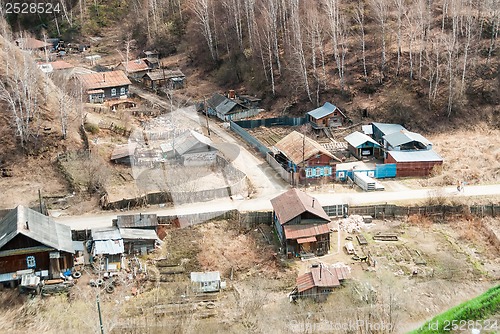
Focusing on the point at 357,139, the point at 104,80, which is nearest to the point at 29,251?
the point at 357,139

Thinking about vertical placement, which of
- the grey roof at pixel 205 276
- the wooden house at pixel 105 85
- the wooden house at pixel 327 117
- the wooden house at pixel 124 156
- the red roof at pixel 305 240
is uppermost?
the wooden house at pixel 105 85

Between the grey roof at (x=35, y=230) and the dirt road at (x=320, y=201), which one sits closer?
the grey roof at (x=35, y=230)

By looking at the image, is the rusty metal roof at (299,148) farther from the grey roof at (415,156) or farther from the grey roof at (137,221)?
the grey roof at (137,221)

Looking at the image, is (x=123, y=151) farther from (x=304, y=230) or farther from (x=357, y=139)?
(x=357, y=139)

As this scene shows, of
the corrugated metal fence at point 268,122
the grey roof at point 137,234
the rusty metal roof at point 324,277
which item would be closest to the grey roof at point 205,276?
the grey roof at point 137,234

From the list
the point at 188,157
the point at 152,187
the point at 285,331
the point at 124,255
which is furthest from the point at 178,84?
the point at 285,331

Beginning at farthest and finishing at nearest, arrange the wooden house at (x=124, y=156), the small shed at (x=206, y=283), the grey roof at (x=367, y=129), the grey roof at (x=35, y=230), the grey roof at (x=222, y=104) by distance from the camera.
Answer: the grey roof at (x=222, y=104) < the grey roof at (x=367, y=129) < the wooden house at (x=124, y=156) < the grey roof at (x=35, y=230) < the small shed at (x=206, y=283)

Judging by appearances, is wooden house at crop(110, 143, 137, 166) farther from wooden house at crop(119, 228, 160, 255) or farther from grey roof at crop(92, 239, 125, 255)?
grey roof at crop(92, 239, 125, 255)
